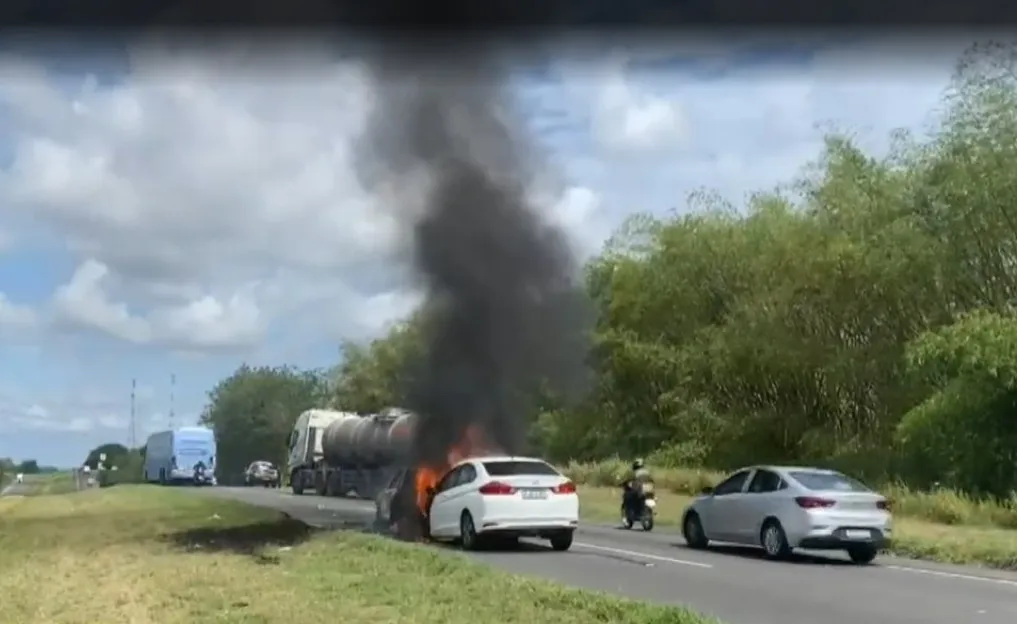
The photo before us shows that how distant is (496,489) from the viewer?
64.5ft

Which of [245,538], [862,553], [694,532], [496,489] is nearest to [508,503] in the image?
[496,489]

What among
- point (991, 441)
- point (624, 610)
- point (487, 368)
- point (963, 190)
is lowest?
point (624, 610)

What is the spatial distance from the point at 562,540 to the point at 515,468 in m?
1.23

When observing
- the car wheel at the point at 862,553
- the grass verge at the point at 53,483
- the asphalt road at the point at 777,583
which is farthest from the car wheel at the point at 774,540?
the grass verge at the point at 53,483

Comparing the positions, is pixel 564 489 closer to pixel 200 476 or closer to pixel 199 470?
pixel 200 476

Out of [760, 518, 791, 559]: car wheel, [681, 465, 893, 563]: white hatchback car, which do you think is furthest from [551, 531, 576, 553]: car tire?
[760, 518, 791, 559]: car wheel

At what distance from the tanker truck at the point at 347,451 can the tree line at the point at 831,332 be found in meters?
1.06

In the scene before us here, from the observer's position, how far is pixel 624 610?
39.1 ft

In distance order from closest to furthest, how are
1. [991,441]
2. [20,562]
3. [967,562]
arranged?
[20,562], [967,562], [991,441]

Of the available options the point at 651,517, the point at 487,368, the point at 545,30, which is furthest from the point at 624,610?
the point at 487,368

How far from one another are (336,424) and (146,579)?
29006mm

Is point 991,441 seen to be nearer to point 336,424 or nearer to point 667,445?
point 667,445

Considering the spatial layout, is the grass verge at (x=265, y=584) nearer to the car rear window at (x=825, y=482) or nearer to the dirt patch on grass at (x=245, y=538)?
the dirt patch on grass at (x=245, y=538)

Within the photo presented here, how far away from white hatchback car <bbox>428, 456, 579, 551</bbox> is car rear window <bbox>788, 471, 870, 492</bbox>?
3071mm
